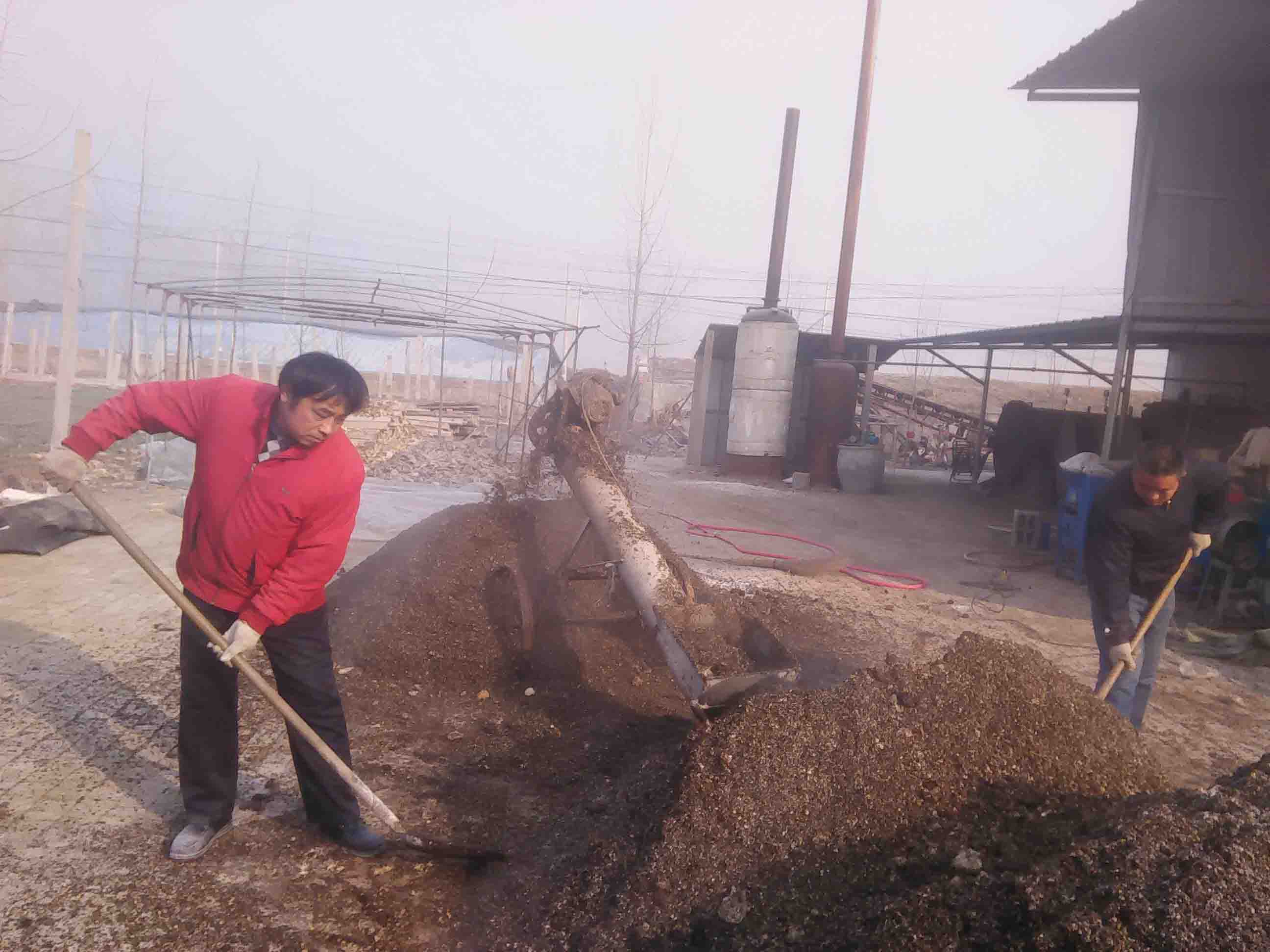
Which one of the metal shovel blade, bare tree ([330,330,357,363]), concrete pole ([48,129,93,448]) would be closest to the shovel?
the metal shovel blade

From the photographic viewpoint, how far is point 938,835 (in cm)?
285

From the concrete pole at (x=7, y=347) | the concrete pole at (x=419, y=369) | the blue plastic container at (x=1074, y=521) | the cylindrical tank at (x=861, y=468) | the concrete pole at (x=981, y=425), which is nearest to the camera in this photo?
the blue plastic container at (x=1074, y=521)

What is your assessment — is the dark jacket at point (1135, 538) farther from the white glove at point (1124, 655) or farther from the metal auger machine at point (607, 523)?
the metal auger machine at point (607, 523)

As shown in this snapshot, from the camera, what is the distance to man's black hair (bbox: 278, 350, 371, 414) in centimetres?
281

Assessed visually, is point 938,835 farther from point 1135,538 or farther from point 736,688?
point 1135,538

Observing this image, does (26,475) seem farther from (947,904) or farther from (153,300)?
(153,300)

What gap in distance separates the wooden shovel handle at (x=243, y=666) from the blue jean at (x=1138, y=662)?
133 inches

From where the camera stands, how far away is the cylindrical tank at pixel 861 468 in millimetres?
14609

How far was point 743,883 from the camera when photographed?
269cm

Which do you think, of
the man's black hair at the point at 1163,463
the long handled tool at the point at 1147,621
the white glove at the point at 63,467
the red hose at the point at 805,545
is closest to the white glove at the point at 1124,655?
the long handled tool at the point at 1147,621

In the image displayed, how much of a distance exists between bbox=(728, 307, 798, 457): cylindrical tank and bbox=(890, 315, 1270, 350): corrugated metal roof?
6.97 feet

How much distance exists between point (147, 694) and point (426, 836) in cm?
204

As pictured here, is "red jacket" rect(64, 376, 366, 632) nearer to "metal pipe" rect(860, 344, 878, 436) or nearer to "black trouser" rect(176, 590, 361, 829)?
"black trouser" rect(176, 590, 361, 829)

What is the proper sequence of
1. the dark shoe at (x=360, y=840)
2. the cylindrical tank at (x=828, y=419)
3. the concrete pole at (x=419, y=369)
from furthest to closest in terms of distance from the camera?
the concrete pole at (x=419, y=369), the cylindrical tank at (x=828, y=419), the dark shoe at (x=360, y=840)
